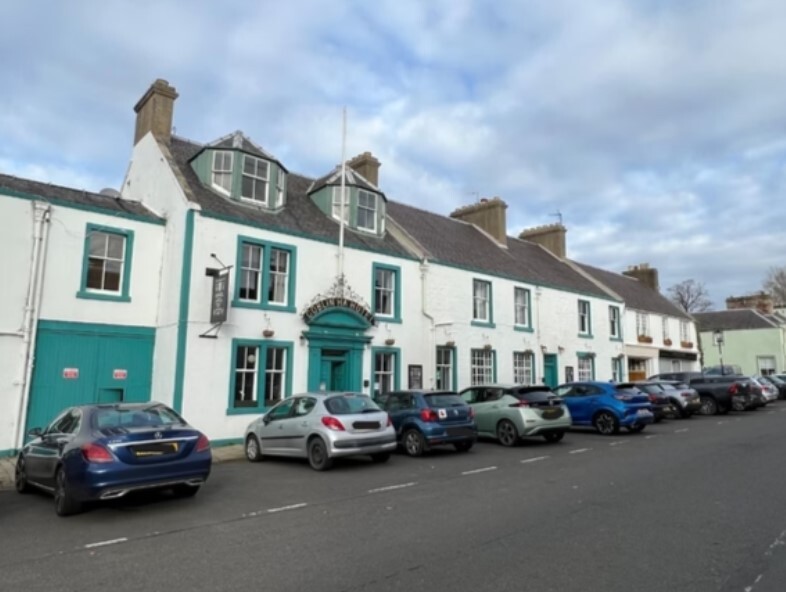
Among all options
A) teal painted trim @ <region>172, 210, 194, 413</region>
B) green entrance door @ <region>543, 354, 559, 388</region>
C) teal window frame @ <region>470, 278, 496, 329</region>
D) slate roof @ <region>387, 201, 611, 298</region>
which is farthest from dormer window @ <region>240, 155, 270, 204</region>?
green entrance door @ <region>543, 354, 559, 388</region>

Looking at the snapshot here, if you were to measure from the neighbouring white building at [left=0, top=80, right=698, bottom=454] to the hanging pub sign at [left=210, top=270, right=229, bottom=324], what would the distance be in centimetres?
5

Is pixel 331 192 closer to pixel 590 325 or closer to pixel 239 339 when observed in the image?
pixel 239 339

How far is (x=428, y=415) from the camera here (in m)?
12.9

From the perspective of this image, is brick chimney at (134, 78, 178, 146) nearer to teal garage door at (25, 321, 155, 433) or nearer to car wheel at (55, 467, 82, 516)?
teal garage door at (25, 321, 155, 433)

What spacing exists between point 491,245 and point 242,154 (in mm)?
14325

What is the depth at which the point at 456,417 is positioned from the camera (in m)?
13.2

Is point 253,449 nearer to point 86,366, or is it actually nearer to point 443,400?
point 443,400

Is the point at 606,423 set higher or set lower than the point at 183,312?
lower

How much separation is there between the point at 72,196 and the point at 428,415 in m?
10.8

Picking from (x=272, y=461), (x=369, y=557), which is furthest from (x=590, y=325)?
(x=369, y=557)

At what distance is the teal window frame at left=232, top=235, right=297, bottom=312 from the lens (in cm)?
1584

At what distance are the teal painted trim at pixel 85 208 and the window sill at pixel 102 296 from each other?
6.79 ft

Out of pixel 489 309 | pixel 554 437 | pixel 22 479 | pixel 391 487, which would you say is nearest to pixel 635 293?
pixel 489 309

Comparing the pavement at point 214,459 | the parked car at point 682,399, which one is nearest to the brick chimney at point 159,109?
the pavement at point 214,459
